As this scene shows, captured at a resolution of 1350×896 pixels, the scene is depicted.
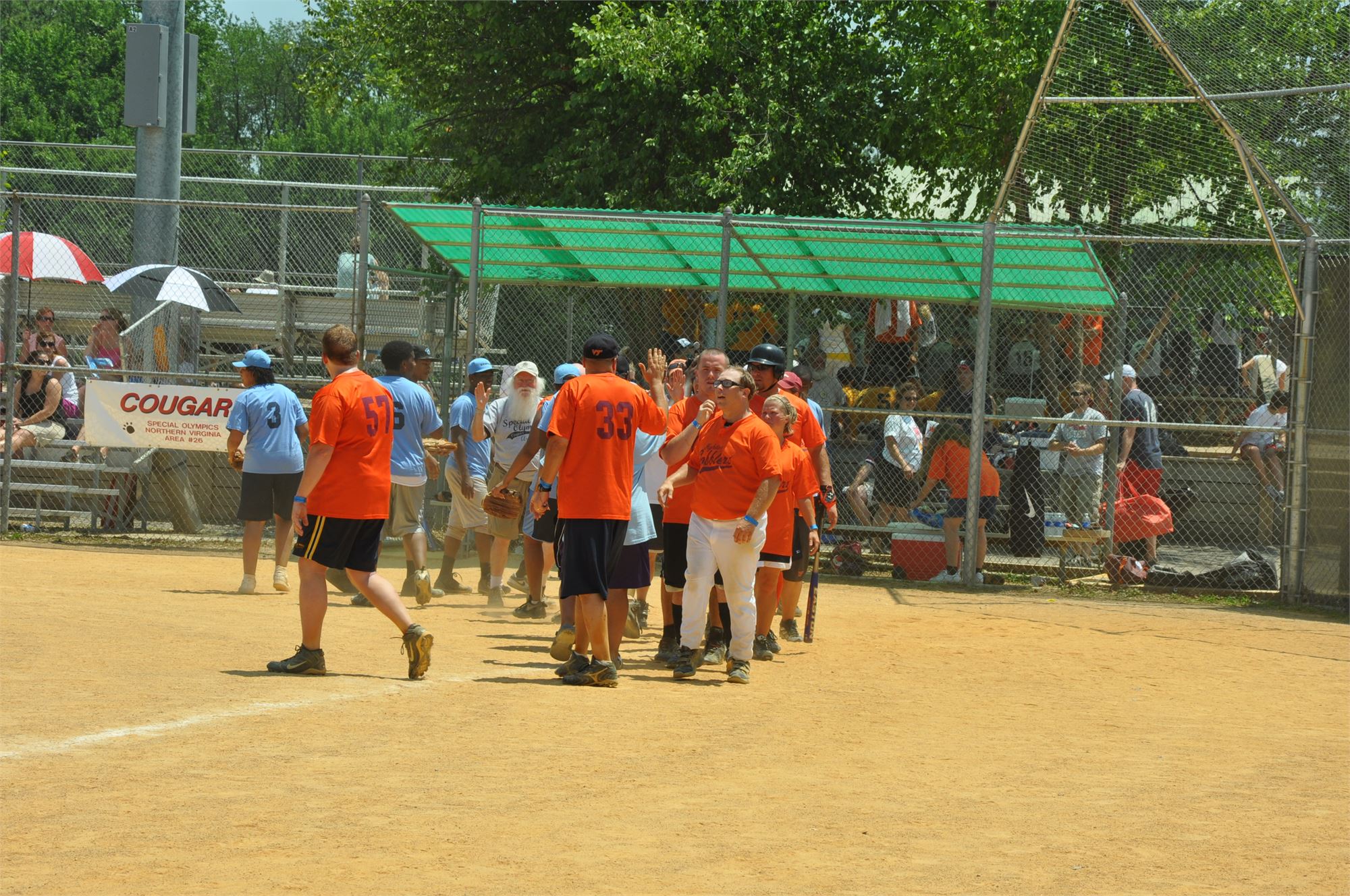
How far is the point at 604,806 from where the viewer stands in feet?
17.8

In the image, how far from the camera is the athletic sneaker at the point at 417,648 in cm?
777

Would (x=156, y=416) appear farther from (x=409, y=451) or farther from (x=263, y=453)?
(x=409, y=451)

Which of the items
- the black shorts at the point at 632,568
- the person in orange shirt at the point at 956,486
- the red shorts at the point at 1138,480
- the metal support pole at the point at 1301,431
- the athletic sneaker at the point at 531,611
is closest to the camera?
the black shorts at the point at 632,568

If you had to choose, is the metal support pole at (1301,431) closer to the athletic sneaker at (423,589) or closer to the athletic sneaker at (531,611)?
the athletic sneaker at (531,611)

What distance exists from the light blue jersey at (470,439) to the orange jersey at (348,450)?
3494 millimetres

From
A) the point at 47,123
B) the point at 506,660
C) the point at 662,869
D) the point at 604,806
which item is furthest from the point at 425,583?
the point at 47,123

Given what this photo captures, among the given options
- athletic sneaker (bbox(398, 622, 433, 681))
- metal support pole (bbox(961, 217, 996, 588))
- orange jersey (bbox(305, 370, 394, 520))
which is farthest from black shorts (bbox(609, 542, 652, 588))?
metal support pole (bbox(961, 217, 996, 588))

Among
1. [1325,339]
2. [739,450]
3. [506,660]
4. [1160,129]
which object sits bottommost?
Answer: [506,660]

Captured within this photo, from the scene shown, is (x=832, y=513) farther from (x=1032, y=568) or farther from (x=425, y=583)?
(x=1032, y=568)

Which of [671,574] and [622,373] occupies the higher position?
[622,373]

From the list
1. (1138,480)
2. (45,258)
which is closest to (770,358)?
(1138,480)

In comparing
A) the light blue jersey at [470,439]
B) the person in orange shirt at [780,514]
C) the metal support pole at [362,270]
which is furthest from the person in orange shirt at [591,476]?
the metal support pole at [362,270]

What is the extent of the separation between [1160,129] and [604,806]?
11.2 meters

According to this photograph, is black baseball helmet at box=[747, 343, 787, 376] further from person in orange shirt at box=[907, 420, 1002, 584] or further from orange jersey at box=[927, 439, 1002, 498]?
orange jersey at box=[927, 439, 1002, 498]
